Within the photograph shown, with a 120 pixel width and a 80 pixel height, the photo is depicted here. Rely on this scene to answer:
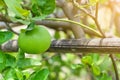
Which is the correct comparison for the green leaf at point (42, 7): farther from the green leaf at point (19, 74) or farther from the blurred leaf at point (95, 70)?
the blurred leaf at point (95, 70)

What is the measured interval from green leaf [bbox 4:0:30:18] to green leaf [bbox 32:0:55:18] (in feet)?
0.13

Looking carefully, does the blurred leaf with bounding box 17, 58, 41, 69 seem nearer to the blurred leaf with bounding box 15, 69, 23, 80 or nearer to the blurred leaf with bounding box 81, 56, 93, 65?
the blurred leaf with bounding box 15, 69, 23, 80

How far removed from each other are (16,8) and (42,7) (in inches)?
3.5

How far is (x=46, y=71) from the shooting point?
2.84 ft

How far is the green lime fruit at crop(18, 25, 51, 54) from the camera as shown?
2.79 feet

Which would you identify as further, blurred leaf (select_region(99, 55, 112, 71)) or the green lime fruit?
blurred leaf (select_region(99, 55, 112, 71))

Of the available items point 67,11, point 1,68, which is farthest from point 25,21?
point 67,11

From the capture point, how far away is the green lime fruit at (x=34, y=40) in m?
0.85

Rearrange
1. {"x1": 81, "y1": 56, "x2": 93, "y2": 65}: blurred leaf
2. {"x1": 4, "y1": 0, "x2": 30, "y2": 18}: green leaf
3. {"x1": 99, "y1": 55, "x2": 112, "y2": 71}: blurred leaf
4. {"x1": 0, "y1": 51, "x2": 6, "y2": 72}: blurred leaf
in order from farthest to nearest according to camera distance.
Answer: {"x1": 99, "y1": 55, "x2": 112, "y2": 71}: blurred leaf, {"x1": 81, "y1": 56, "x2": 93, "y2": 65}: blurred leaf, {"x1": 0, "y1": 51, "x2": 6, "y2": 72}: blurred leaf, {"x1": 4, "y1": 0, "x2": 30, "y2": 18}: green leaf

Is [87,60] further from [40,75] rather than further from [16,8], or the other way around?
[16,8]

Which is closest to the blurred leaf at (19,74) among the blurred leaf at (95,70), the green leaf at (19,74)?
the green leaf at (19,74)

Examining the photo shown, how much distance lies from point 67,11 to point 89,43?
389 mm

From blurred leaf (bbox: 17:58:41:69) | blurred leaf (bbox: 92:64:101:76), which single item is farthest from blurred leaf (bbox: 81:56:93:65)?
blurred leaf (bbox: 17:58:41:69)

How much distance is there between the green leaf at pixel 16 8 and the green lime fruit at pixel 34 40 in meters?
0.06
